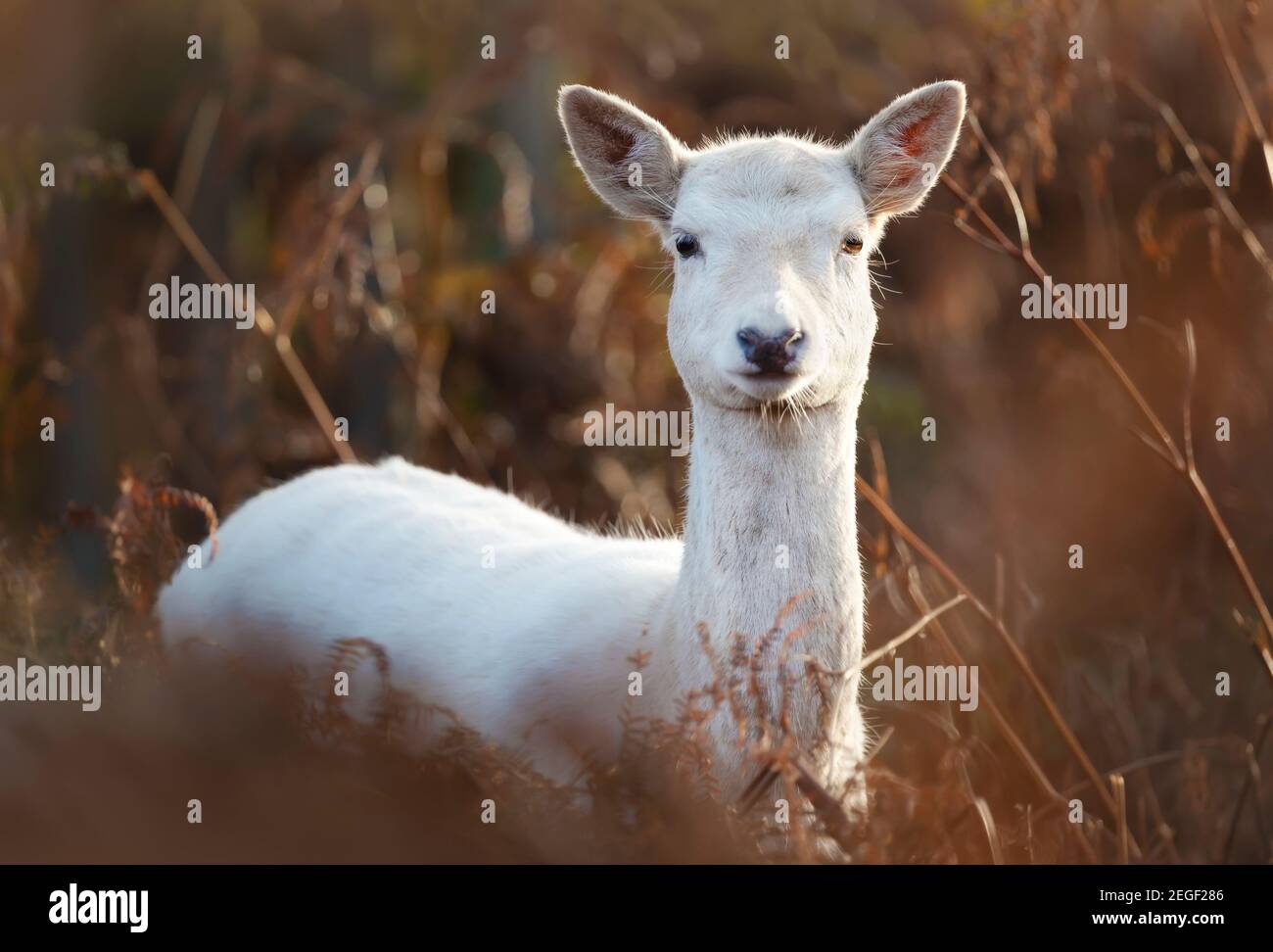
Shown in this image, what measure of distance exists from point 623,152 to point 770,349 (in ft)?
3.71

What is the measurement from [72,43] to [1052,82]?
32.9ft

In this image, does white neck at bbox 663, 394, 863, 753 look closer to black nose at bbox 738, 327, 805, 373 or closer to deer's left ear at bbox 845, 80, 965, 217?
black nose at bbox 738, 327, 805, 373

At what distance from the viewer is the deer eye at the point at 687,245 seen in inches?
156

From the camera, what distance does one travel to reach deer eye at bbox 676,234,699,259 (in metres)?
3.97

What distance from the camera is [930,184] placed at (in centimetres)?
417

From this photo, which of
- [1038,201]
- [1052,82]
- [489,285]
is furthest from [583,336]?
[1052,82]

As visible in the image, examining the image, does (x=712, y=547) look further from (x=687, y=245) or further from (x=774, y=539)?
(x=687, y=245)

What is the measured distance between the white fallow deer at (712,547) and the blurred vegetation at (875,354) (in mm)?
336

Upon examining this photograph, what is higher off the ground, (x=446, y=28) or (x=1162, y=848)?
(x=446, y=28)

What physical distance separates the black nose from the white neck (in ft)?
1.12

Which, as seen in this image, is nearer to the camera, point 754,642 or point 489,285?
→ point 754,642

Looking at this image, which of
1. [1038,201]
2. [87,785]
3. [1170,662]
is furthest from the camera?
[1038,201]

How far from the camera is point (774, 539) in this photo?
3.78 metres

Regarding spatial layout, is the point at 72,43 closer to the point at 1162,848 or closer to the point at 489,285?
the point at 489,285
